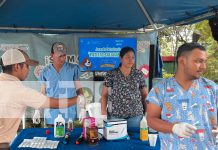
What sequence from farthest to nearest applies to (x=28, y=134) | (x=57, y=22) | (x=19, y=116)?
(x=57, y=22), (x=28, y=134), (x=19, y=116)

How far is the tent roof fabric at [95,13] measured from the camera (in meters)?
3.61

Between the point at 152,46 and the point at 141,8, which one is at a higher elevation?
the point at 141,8

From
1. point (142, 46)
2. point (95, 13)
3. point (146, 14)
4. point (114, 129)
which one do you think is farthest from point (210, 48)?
point (114, 129)

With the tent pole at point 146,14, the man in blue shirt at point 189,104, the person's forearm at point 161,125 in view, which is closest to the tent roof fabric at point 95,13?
the tent pole at point 146,14

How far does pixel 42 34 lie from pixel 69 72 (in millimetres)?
1072

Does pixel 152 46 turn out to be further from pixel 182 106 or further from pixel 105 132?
pixel 182 106

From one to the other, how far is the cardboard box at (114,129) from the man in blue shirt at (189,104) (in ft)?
2.54

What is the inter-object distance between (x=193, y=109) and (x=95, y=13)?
2734 millimetres

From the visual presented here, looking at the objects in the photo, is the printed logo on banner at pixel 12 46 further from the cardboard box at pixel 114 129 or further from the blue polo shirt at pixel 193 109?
the blue polo shirt at pixel 193 109

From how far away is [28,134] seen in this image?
2836 millimetres

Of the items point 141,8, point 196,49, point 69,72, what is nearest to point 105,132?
point 196,49

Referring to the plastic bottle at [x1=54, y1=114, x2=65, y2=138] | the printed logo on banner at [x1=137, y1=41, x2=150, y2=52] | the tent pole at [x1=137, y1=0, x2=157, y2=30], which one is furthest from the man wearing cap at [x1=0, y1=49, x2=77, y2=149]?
the printed logo on banner at [x1=137, y1=41, x2=150, y2=52]

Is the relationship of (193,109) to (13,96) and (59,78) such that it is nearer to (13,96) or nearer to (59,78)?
(13,96)

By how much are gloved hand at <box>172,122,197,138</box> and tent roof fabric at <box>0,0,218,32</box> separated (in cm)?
184
